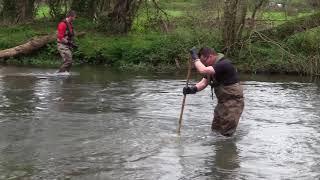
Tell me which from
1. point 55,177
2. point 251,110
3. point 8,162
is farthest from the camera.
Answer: point 251,110

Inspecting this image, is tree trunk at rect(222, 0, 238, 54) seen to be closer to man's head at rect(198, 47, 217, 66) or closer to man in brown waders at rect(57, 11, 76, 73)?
man in brown waders at rect(57, 11, 76, 73)

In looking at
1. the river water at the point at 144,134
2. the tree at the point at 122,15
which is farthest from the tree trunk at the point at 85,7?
the river water at the point at 144,134

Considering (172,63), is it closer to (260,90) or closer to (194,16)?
(194,16)

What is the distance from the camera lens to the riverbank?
20859 millimetres

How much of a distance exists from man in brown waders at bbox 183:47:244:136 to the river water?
0.35 metres

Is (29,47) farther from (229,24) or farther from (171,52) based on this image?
(229,24)

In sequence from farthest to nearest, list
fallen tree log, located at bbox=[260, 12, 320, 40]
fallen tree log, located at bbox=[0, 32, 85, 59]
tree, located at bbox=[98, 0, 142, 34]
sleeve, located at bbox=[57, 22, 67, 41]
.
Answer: tree, located at bbox=[98, 0, 142, 34]
fallen tree log, located at bbox=[0, 32, 85, 59]
fallen tree log, located at bbox=[260, 12, 320, 40]
sleeve, located at bbox=[57, 22, 67, 41]

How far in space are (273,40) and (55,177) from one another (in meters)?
15.2

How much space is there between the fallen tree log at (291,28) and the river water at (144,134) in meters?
4.75

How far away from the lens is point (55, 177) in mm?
8070

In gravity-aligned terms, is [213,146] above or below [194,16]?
below

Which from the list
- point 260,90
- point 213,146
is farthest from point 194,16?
point 213,146

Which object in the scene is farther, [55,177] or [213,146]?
[213,146]

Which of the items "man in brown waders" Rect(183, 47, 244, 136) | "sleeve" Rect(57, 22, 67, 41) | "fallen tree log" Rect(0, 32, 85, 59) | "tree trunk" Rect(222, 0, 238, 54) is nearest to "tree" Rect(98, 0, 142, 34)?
"fallen tree log" Rect(0, 32, 85, 59)
